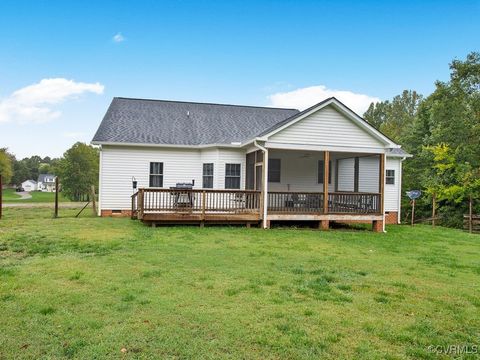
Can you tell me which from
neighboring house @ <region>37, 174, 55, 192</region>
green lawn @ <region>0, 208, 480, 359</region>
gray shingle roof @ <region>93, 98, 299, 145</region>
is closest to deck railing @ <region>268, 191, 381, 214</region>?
gray shingle roof @ <region>93, 98, 299, 145</region>

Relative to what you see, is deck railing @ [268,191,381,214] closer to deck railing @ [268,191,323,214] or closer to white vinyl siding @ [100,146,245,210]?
deck railing @ [268,191,323,214]

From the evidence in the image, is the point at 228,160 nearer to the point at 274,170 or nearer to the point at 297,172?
the point at 274,170

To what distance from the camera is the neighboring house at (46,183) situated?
9794 cm

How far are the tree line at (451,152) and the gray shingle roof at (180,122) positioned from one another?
9.23m

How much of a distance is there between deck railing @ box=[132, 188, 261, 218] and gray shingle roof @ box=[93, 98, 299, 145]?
3010 mm

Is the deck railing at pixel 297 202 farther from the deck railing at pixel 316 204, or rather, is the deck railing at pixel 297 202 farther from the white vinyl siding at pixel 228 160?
the white vinyl siding at pixel 228 160

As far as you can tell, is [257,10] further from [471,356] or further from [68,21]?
[471,356]

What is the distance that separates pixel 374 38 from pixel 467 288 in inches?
744

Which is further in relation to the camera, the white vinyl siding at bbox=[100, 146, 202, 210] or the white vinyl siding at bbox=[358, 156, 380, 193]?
the white vinyl siding at bbox=[358, 156, 380, 193]

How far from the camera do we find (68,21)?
1778 centimetres

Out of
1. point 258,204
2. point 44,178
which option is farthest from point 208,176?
point 44,178

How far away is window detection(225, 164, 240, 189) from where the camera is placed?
50.9 ft

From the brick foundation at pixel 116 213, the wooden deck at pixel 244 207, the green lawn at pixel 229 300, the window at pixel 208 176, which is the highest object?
the window at pixel 208 176

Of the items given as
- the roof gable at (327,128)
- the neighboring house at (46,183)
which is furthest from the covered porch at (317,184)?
the neighboring house at (46,183)
